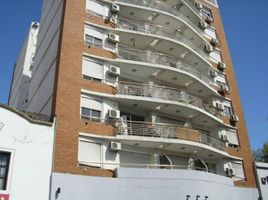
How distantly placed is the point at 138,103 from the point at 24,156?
7.88 metres

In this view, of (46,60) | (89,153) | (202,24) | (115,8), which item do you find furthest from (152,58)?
(89,153)

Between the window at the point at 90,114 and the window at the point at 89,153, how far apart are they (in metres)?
1.53

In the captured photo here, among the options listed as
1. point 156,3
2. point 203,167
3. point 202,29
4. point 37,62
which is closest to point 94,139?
point 203,167

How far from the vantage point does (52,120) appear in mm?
16797

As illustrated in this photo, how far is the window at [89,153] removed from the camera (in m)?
17.1

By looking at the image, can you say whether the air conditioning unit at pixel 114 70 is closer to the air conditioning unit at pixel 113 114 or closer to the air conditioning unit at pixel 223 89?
the air conditioning unit at pixel 113 114

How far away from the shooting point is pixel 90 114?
18.7 m

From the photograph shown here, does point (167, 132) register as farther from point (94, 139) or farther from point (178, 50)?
point (178, 50)

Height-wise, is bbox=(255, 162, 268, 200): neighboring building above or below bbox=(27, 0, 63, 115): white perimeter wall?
below

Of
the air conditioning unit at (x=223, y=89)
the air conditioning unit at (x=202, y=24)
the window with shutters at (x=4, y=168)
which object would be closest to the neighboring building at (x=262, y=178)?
the air conditioning unit at (x=223, y=89)

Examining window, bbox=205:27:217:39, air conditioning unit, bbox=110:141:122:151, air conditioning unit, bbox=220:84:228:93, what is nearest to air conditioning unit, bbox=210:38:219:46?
window, bbox=205:27:217:39

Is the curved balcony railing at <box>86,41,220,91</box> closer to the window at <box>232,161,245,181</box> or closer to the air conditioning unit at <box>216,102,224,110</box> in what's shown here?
the air conditioning unit at <box>216,102,224,110</box>

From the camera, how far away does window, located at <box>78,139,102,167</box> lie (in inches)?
672

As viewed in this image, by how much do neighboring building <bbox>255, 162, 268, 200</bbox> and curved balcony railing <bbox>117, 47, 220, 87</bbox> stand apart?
732 centimetres
